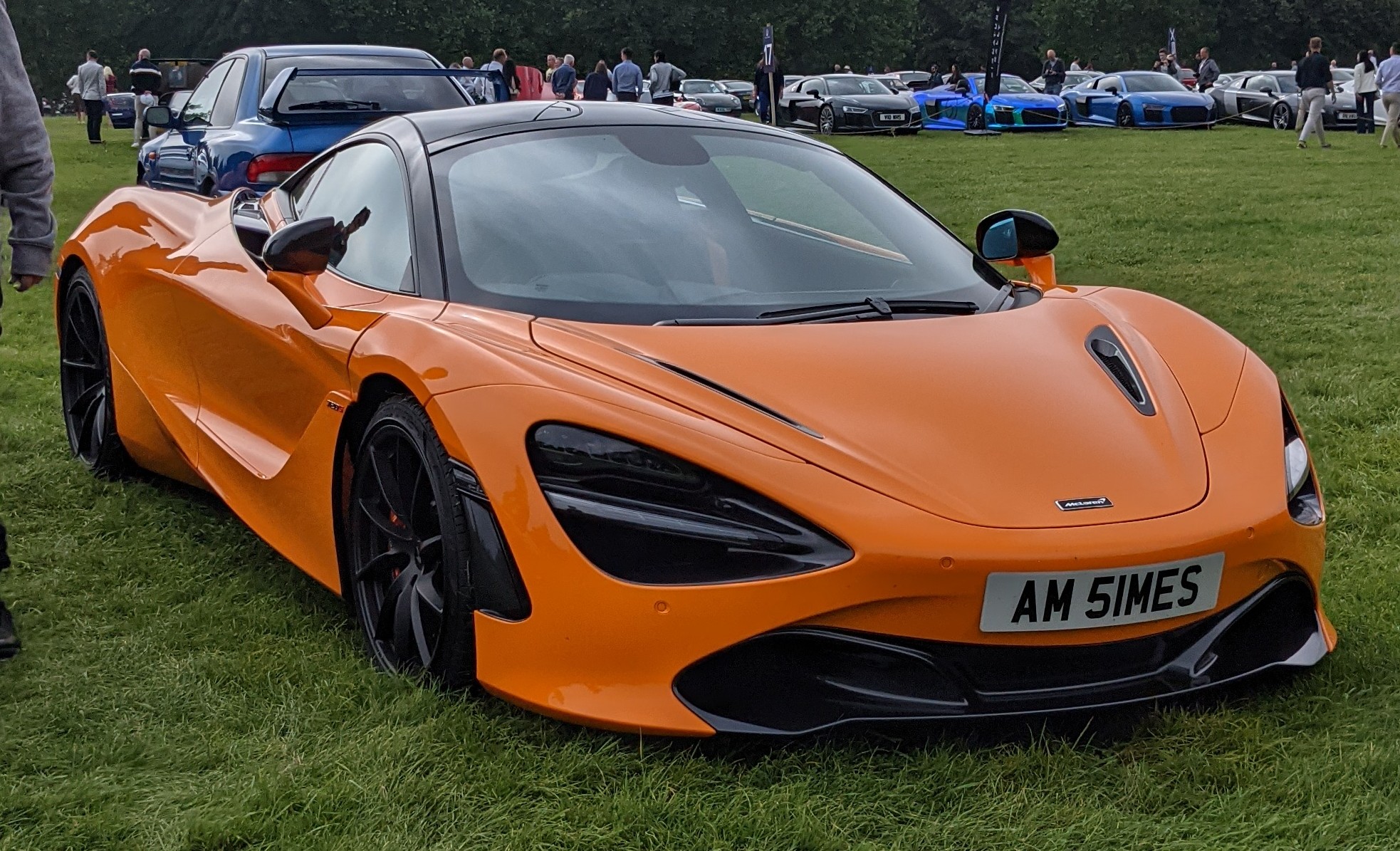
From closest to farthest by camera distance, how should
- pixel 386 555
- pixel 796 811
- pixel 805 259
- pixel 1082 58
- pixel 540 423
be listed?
pixel 796 811 < pixel 540 423 < pixel 386 555 < pixel 805 259 < pixel 1082 58

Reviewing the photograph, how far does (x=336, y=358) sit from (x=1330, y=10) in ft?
247

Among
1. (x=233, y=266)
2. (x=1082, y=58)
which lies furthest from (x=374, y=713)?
(x=1082, y=58)

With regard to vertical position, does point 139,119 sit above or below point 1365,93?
above

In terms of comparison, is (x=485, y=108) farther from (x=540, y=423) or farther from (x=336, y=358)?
(x=540, y=423)

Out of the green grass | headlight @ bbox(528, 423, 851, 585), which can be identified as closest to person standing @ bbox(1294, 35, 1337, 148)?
the green grass

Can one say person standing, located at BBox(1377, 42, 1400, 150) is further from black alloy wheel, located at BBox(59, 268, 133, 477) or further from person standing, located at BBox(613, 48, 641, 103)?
black alloy wheel, located at BBox(59, 268, 133, 477)

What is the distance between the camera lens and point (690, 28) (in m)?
61.8

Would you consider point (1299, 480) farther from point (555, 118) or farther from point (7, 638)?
point (7, 638)

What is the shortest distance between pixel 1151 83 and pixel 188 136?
21692 millimetres

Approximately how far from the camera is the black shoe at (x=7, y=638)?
335cm

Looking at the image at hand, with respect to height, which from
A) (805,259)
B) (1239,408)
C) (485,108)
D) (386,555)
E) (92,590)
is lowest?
(92,590)

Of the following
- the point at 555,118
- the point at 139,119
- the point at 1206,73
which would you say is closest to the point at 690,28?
the point at 1206,73

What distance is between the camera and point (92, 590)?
3.91 meters

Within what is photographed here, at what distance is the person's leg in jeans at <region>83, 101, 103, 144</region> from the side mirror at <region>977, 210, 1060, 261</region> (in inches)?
980
